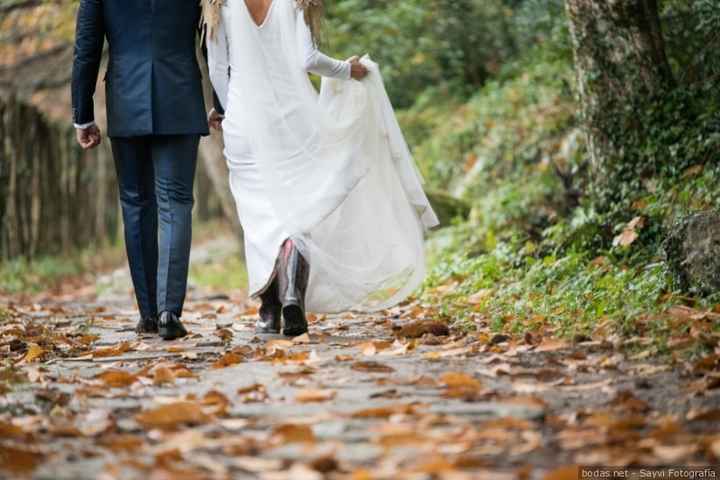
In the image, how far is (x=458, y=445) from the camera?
3.10 meters

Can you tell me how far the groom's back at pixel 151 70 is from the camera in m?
5.90

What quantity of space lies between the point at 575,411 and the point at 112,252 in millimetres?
15604

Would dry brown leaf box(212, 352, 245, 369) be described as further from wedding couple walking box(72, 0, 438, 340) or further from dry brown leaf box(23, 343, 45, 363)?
dry brown leaf box(23, 343, 45, 363)

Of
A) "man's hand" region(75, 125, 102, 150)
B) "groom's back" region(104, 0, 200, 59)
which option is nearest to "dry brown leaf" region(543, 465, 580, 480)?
"groom's back" region(104, 0, 200, 59)

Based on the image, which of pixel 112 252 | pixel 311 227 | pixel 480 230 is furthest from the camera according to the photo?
pixel 112 252

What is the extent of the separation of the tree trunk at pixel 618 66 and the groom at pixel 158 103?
116 inches

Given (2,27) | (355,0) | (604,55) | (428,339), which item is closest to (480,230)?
(604,55)

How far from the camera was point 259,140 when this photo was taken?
5.90 m

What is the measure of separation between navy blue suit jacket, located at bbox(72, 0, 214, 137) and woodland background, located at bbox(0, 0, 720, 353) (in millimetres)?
1961

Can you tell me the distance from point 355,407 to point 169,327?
2.32 m

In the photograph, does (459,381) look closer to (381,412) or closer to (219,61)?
(381,412)

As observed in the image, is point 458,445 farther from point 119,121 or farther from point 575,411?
point 119,121

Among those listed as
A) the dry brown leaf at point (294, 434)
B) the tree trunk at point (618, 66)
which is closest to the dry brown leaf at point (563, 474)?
the dry brown leaf at point (294, 434)

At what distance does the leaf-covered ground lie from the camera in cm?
300
